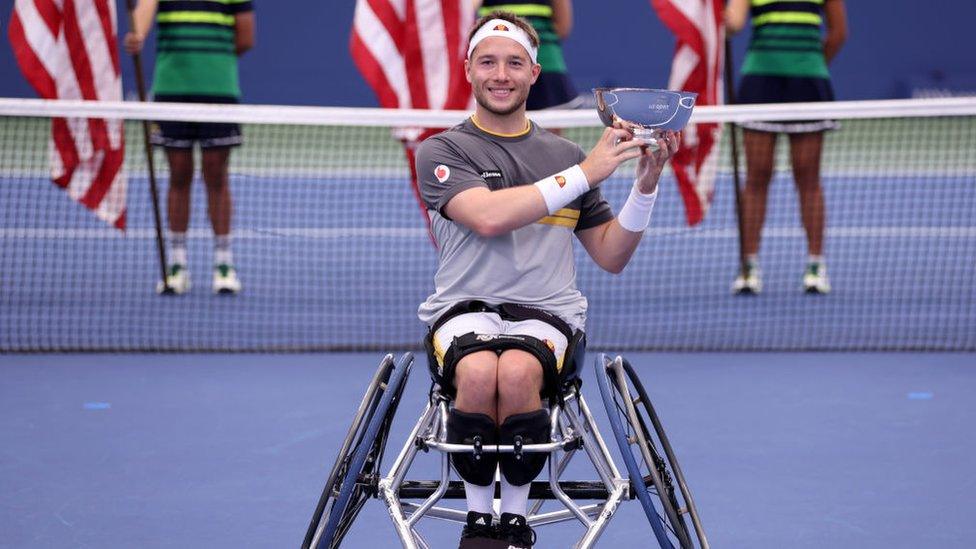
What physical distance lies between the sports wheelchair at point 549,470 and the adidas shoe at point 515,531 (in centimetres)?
6

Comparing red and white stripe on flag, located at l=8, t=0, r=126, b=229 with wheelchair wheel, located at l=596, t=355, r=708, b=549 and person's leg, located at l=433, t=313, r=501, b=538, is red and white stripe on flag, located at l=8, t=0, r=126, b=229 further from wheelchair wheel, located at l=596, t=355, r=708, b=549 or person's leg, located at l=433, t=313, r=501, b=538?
wheelchair wheel, located at l=596, t=355, r=708, b=549

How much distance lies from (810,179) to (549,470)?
432 centimetres

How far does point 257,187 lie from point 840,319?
5.91 metres

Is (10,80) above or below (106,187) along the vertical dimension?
above

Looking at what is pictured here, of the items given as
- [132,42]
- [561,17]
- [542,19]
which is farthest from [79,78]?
[561,17]

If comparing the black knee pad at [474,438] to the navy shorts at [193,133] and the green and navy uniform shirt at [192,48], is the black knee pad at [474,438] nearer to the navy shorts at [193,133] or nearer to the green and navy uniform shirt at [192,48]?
the navy shorts at [193,133]

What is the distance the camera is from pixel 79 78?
20.8ft

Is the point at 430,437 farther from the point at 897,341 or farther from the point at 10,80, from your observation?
the point at 10,80

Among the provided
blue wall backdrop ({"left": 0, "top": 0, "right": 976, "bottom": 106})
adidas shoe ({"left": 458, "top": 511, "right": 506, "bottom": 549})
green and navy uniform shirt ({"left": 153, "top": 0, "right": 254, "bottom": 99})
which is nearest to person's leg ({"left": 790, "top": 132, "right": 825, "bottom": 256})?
green and navy uniform shirt ({"left": 153, "top": 0, "right": 254, "bottom": 99})

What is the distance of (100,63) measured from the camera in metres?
6.38

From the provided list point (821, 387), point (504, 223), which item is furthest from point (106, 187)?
point (504, 223)

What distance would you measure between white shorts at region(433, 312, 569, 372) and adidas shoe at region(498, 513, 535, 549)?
336 millimetres

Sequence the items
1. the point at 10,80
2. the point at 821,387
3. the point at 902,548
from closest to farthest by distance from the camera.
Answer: the point at 902,548
the point at 821,387
the point at 10,80

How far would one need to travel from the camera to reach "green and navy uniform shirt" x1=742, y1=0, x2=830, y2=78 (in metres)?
6.75
